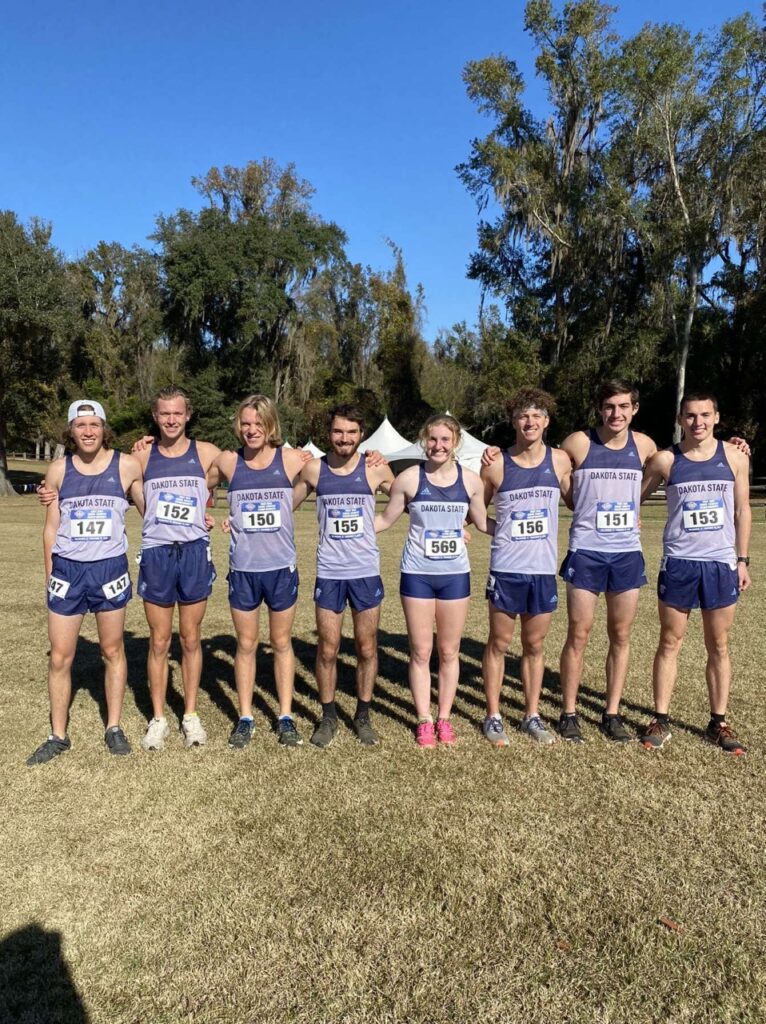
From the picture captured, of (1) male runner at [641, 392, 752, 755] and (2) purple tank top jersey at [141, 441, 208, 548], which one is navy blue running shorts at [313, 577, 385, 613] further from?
(1) male runner at [641, 392, 752, 755]

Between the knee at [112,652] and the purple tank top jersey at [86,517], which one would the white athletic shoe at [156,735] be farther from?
the purple tank top jersey at [86,517]

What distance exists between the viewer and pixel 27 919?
279 centimetres

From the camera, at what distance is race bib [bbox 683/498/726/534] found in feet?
14.2

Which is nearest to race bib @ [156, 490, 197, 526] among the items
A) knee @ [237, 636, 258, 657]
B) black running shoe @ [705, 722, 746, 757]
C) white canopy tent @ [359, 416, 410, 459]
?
knee @ [237, 636, 258, 657]

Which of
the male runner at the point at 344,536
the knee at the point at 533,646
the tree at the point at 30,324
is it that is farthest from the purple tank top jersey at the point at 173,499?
the tree at the point at 30,324

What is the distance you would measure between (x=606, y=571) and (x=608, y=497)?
1.51ft

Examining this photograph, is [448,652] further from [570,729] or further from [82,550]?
[82,550]

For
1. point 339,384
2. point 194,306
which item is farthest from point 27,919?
point 339,384

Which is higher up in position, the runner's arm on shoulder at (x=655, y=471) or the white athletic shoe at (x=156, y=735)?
the runner's arm on shoulder at (x=655, y=471)

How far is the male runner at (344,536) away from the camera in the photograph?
171 inches

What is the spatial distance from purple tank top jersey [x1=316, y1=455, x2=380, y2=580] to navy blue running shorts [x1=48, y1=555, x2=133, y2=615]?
122 cm

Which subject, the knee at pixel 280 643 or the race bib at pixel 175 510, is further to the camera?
the knee at pixel 280 643

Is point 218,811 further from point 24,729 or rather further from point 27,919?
point 24,729

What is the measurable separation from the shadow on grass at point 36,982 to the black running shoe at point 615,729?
10.6 ft
